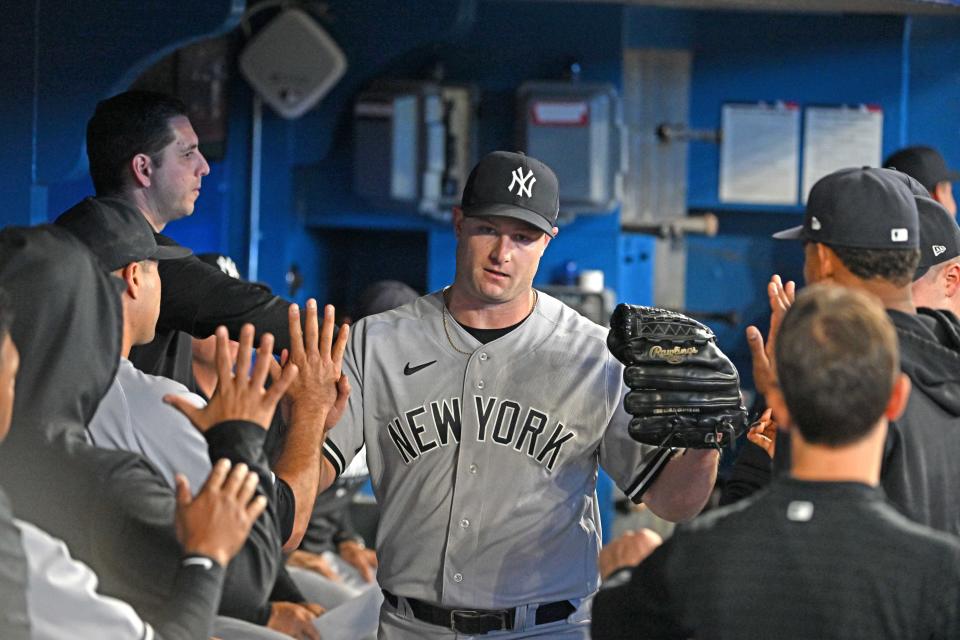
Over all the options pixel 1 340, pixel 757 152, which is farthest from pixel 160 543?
pixel 757 152

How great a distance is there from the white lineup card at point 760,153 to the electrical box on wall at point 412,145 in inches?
57.0

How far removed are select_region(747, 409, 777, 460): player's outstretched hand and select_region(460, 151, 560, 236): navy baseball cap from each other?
2.05 ft

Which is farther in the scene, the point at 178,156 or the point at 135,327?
the point at 178,156

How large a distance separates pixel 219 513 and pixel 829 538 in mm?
939

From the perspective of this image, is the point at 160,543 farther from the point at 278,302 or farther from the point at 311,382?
the point at 278,302

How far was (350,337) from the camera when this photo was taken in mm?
3314

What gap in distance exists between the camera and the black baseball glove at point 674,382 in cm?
289

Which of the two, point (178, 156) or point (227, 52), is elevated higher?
point (227, 52)

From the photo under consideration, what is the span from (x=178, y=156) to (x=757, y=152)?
3984mm

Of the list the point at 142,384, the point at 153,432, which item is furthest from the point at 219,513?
the point at 142,384

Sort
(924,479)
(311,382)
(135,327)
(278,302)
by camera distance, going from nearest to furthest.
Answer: (924,479), (135,327), (311,382), (278,302)

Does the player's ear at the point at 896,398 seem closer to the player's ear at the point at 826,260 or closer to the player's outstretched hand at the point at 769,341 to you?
the player's outstretched hand at the point at 769,341

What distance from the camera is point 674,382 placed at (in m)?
2.89

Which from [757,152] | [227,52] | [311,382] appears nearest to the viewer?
[311,382]
